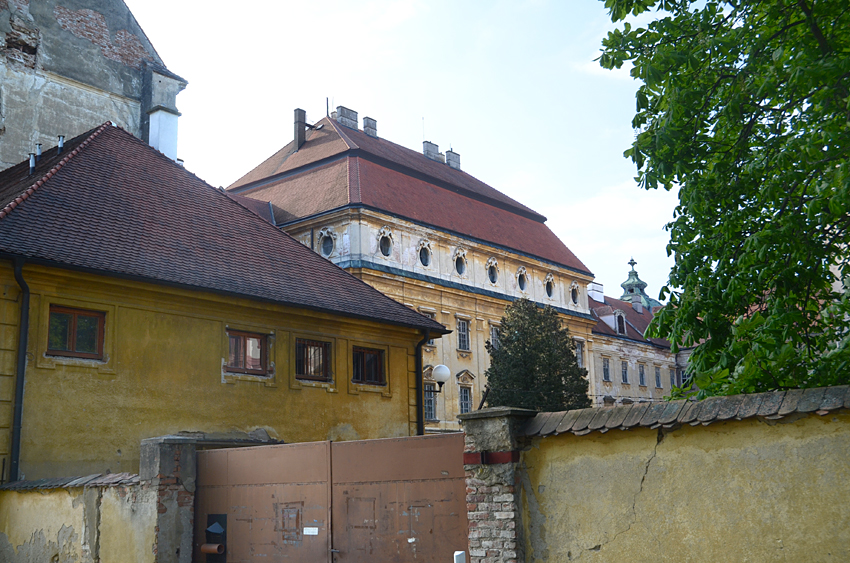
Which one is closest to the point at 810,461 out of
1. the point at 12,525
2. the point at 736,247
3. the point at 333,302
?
the point at 736,247

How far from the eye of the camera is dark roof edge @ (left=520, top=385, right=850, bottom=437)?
6.06 metres

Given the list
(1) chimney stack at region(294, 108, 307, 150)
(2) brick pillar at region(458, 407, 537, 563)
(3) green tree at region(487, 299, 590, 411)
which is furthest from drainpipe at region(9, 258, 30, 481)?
(1) chimney stack at region(294, 108, 307, 150)

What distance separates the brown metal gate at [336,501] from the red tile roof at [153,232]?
4646 mm

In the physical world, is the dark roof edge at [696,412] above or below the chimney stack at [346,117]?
below

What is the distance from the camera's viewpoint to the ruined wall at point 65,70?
2146cm

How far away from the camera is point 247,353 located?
16.0 m

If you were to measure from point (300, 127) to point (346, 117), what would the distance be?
2989mm

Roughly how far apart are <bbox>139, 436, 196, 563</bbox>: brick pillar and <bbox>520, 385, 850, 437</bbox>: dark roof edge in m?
5.18

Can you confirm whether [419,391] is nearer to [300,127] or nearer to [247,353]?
[247,353]

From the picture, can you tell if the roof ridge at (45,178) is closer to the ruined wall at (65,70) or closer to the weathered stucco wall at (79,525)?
the ruined wall at (65,70)

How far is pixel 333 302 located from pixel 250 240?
249 centimetres

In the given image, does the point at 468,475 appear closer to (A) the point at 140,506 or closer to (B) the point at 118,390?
(A) the point at 140,506

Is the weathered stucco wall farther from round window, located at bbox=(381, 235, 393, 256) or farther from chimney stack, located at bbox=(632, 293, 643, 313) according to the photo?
chimney stack, located at bbox=(632, 293, 643, 313)

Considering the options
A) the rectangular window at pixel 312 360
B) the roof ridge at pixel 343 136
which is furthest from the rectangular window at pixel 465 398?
the rectangular window at pixel 312 360
